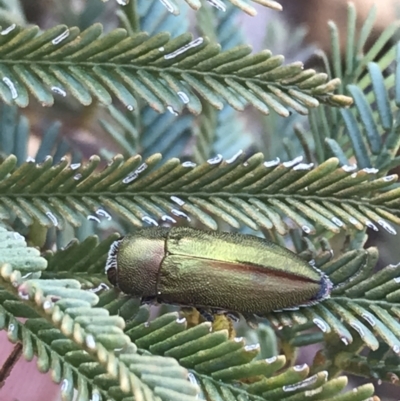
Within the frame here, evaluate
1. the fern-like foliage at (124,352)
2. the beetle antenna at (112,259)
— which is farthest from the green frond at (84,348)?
the beetle antenna at (112,259)

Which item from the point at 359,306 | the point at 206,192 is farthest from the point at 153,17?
the point at 359,306

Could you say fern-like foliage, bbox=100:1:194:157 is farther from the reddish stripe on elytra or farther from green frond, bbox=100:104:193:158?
the reddish stripe on elytra

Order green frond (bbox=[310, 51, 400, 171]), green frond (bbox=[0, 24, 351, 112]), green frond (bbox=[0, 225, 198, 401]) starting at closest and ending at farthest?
1. green frond (bbox=[0, 225, 198, 401])
2. green frond (bbox=[0, 24, 351, 112])
3. green frond (bbox=[310, 51, 400, 171])

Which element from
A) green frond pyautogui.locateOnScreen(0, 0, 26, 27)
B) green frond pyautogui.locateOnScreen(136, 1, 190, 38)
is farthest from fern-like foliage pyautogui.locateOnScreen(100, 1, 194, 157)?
green frond pyautogui.locateOnScreen(0, 0, 26, 27)

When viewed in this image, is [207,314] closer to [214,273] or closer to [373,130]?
[214,273]

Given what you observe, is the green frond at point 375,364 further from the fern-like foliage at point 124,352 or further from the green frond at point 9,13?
the green frond at point 9,13

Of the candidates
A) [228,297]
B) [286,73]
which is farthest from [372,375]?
[286,73]
